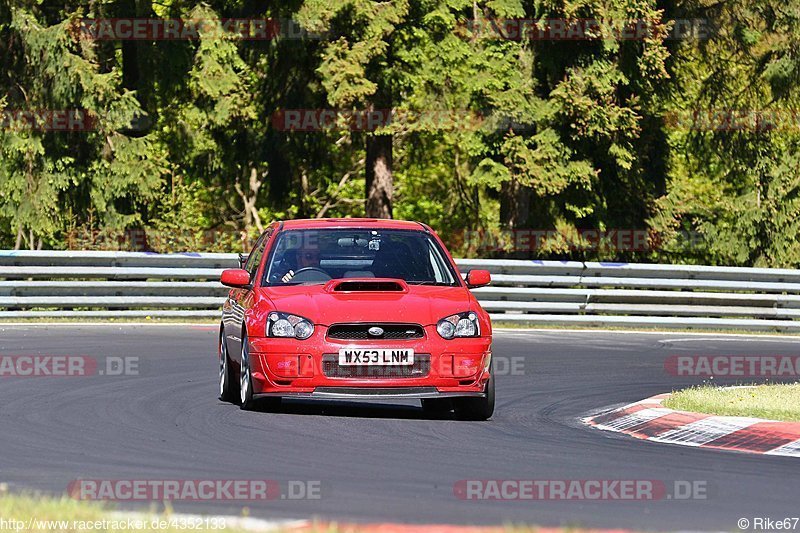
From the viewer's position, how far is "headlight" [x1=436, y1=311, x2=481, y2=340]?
12305mm

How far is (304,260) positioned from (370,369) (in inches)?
66.2

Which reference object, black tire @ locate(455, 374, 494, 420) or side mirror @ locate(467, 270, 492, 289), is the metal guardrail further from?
black tire @ locate(455, 374, 494, 420)

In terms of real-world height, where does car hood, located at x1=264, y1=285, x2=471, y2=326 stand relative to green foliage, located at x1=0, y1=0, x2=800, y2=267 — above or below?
below

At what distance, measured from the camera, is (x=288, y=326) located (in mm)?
12297

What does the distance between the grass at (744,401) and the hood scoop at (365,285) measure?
259 centimetres

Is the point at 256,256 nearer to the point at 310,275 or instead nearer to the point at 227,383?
the point at 310,275

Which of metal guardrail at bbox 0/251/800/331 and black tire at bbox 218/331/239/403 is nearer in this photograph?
black tire at bbox 218/331/239/403

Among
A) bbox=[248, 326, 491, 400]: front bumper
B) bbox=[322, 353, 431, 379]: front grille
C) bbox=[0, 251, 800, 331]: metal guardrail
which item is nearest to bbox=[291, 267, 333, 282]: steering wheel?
bbox=[248, 326, 491, 400]: front bumper

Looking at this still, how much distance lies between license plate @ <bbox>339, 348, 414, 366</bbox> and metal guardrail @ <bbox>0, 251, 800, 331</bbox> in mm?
12883

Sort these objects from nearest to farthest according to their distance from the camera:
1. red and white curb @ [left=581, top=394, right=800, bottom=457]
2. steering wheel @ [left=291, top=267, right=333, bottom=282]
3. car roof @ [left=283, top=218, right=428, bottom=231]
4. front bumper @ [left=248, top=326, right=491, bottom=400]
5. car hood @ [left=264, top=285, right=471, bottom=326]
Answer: red and white curb @ [left=581, top=394, right=800, bottom=457] < front bumper @ [left=248, top=326, right=491, bottom=400] < car hood @ [left=264, top=285, right=471, bottom=326] < steering wheel @ [left=291, top=267, right=333, bottom=282] < car roof @ [left=283, top=218, right=428, bottom=231]

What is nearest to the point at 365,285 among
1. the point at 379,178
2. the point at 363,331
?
the point at 363,331

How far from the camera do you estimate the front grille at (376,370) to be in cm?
1213

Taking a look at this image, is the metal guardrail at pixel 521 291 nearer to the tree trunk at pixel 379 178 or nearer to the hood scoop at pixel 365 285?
the tree trunk at pixel 379 178

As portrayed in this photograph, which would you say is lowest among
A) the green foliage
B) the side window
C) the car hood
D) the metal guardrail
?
the metal guardrail
